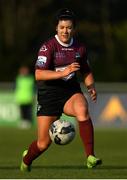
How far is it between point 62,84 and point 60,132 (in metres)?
0.65

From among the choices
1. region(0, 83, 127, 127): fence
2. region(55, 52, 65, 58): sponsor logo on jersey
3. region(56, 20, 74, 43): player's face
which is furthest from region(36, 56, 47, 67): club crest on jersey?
region(0, 83, 127, 127): fence

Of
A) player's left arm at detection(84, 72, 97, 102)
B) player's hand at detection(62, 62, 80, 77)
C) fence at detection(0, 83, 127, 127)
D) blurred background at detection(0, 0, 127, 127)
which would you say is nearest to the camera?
player's hand at detection(62, 62, 80, 77)

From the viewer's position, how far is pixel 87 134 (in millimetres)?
12461

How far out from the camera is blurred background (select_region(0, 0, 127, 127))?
98.6 ft

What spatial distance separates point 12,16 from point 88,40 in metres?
3.86

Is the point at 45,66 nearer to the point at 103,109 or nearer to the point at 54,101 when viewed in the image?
the point at 54,101

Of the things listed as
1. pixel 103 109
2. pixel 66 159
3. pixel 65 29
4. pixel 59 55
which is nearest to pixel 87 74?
pixel 59 55

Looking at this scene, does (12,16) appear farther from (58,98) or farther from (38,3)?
(58,98)

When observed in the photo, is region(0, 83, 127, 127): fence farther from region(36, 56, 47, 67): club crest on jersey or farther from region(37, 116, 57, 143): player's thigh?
region(36, 56, 47, 67): club crest on jersey

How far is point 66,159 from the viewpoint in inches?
645

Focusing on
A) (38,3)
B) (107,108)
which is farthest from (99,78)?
(38,3)

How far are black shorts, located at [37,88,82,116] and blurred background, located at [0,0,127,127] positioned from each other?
1694 cm

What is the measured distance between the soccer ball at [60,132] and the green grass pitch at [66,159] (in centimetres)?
46

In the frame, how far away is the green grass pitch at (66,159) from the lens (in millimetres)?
12719
